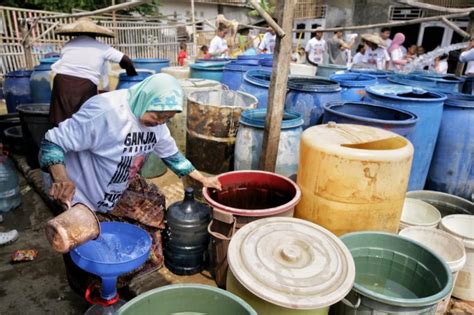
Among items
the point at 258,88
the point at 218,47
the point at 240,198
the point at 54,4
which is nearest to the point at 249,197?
the point at 240,198

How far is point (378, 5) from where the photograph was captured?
18.2 meters

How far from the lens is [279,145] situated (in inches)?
125

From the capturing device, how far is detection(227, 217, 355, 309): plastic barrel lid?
1.72 metres

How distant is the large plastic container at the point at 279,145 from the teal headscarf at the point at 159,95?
1.23 m

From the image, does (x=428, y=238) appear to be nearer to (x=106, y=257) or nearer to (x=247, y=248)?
(x=247, y=248)

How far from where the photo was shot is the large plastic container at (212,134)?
363 cm

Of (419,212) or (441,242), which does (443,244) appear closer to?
(441,242)

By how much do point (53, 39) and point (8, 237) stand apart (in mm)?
10491

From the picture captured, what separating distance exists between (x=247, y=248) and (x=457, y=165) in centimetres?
301

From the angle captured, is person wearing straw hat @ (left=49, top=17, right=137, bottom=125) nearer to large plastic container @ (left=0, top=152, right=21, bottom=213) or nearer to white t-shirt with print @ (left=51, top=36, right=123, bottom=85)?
white t-shirt with print @ (left=51, top=36, right=123, bottom=85)

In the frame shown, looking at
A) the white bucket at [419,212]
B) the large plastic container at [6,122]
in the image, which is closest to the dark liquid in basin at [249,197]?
the white bucket at [419,212]

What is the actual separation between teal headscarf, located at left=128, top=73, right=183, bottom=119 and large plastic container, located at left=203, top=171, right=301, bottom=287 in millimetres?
727

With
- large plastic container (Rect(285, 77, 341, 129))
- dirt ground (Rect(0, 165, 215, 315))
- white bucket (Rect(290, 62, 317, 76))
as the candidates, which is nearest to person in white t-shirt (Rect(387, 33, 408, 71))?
white bucket (Rect(290, 62, 317, 76))

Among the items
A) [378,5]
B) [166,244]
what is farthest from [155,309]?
[378,5]
